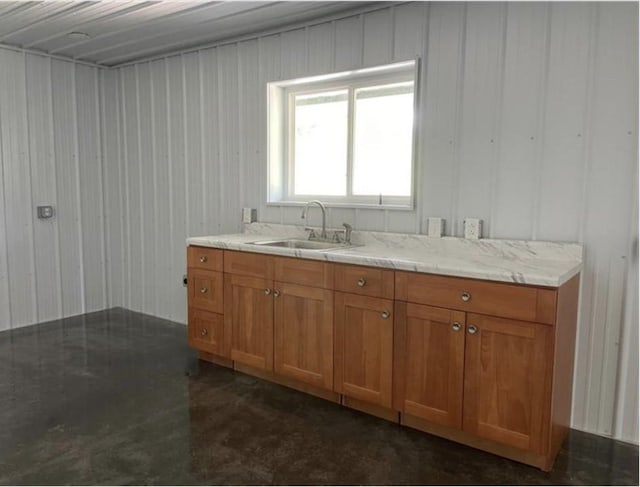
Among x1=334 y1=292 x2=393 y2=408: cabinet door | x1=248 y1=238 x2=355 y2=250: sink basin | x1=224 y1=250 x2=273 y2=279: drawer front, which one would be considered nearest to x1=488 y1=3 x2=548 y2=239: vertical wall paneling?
x1=334 y1=292 x2=393 y2=408: cabinet door

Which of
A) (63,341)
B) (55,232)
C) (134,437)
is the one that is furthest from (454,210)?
(55,232)

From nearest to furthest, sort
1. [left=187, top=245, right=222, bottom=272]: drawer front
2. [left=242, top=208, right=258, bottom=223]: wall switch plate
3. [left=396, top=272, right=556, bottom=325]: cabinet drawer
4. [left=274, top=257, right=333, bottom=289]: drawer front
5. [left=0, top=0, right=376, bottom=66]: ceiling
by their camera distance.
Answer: [left=396, top=272, right=556, bottom=325]: cabinet drawer < [left=274, top=257, right=333, bottom=289]: drawer front < [left=0, top=0, right=376, bottom=66]: ceiling < [left=187, top=245, right=222, bottom=272]: drawer front < [left=242, top=208, right=258, bottom=223]: wall switch plate

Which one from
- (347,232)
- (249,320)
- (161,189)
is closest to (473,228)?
(347,232)

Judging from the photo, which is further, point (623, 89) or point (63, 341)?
point (63, 341)

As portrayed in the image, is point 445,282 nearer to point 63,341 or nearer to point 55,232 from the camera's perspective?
point 63,341

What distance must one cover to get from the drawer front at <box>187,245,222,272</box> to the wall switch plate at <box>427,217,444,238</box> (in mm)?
1398

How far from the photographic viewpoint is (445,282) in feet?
7.83

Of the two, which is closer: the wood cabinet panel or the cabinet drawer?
the cabinet drawer

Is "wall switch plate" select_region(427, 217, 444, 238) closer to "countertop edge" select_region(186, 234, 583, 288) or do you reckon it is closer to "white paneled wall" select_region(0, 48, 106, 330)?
"countertop edge" select_region(186, 234, 583, 288)

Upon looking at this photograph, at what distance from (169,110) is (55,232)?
1564 millimetres

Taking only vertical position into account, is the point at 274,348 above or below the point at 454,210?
below

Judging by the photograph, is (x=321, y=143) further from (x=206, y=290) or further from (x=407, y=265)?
(x=407, y=265)

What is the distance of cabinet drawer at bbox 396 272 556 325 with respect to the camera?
2.14 metres

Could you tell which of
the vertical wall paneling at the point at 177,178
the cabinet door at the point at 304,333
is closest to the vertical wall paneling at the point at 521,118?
the cabinet door at the point at 304,333
